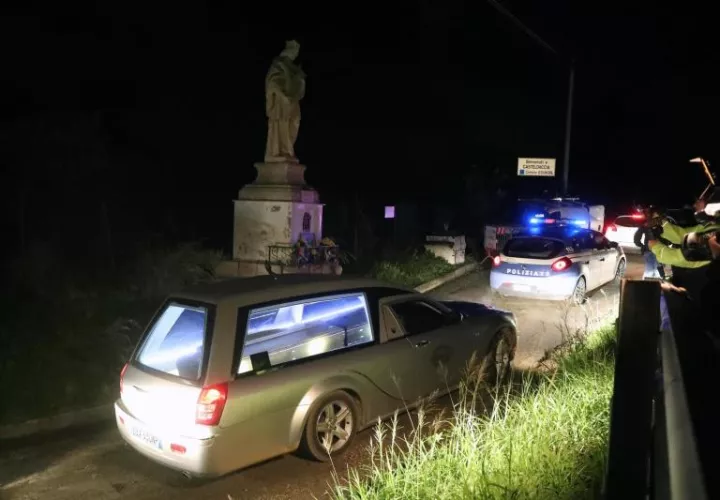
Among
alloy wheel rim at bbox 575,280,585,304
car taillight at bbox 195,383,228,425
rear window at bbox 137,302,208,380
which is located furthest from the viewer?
alloy wheel rim at bbox 575,280,585,304

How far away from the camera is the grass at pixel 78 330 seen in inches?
248

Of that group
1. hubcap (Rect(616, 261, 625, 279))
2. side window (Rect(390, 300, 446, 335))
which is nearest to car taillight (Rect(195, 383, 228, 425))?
side window (Rect(390, 300, 446, 335))

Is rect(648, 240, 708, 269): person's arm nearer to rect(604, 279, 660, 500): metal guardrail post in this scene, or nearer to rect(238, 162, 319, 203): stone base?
rect(604, 279, 660, 500): metal guardrail post

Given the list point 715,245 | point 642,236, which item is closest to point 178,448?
point 715,245

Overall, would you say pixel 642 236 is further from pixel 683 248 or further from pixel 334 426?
pixel 334 426

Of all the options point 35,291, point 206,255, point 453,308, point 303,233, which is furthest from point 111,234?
point 453,308

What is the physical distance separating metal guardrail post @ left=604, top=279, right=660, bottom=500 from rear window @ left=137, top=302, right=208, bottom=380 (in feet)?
10.6

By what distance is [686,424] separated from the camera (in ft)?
6.03

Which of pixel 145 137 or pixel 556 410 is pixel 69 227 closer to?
pixel 145 137

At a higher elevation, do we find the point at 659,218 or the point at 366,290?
the point at 659,218

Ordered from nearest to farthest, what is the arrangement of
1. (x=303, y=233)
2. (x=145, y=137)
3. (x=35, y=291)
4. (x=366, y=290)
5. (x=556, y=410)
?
(x=556, y=410) → (x=366, y=290) → (x=35, y=291) → (x=303, y=233) → (x=145, y=137)

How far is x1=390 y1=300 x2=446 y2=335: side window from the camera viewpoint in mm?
5945

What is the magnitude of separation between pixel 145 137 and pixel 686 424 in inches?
833

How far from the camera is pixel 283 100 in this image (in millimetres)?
12984
